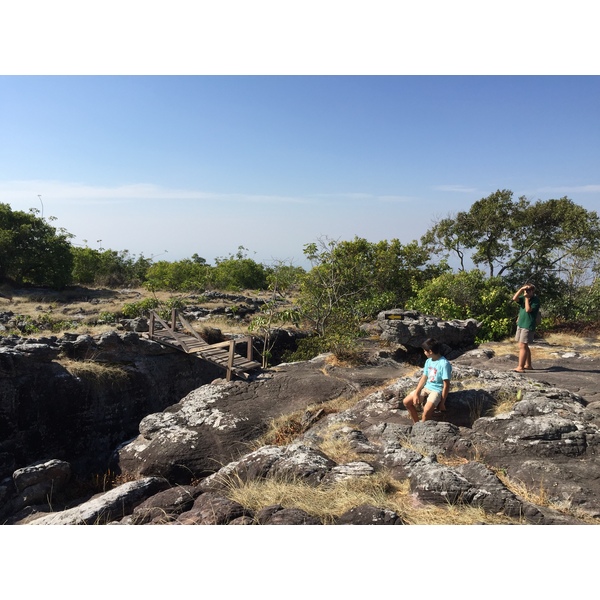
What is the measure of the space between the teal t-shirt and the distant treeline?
21.3 feet

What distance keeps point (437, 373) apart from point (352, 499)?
2.60m

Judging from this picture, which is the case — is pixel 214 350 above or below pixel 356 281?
below

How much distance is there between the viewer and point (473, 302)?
1683 centimetres

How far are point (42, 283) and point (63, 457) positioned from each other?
76.9 ft

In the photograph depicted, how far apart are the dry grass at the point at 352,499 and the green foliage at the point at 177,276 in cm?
2831

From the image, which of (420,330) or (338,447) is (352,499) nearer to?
(338,447)

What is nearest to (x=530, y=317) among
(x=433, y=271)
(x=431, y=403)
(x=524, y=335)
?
(x=524, y=335)

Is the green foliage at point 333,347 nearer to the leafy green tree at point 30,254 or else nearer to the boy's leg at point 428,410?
the boy's leg at point 428,410

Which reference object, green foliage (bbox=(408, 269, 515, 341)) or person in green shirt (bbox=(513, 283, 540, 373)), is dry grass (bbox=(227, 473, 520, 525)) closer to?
person in green shirt (bbox=(513, 283, 540, 373))

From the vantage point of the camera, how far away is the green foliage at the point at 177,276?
32.7 meters

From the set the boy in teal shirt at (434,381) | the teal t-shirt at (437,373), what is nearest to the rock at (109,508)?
the boy in teal shirt at (434,381)

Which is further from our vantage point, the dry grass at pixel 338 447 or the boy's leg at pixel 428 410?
the boy's leg at pixel 428 410

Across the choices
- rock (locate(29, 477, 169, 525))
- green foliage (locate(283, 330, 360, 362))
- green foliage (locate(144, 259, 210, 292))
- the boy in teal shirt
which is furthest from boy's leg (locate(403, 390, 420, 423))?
green foliage (locate(144, 259, 210, 292))

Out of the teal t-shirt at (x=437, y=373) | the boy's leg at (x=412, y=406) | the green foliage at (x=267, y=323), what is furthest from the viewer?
the green foliage at (x=267, y=323)
